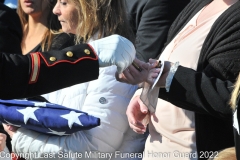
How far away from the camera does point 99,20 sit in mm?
3201

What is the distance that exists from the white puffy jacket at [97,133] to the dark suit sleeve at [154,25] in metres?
0.51

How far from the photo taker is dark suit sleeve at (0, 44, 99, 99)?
2.19m

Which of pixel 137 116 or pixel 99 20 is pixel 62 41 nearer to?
pixel 99 20

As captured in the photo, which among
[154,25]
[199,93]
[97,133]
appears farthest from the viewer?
[154,25]

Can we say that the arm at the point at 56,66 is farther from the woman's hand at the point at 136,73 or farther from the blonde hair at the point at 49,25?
the blonde hair at the point at 49,25

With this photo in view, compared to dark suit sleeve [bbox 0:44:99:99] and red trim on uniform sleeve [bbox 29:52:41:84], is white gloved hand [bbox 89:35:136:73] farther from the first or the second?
red trim on uniform sleeve [bbox 29:52:41:84]

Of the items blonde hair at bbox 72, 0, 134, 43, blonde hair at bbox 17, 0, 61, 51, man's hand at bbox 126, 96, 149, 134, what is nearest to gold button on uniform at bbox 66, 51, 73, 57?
man's hand at bbox 126, 96, 149, 134

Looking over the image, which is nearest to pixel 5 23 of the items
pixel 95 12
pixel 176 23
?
pixel 95 12

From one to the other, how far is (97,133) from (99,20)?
24.8 inches

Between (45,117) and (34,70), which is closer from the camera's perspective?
(34,70)

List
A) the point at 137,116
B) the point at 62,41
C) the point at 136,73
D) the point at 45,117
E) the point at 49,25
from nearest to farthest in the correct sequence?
the point at 136,73 → the point at 137,116 → the point at 45,117 → the point at 62,41 → the point at 49,25

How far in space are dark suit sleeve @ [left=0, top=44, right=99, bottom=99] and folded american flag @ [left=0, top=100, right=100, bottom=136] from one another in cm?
55

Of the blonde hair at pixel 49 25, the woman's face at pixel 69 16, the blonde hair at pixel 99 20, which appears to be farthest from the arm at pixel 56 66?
the blonde hair at pixel 49 25

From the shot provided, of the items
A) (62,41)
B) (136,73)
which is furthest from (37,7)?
(136,73)
